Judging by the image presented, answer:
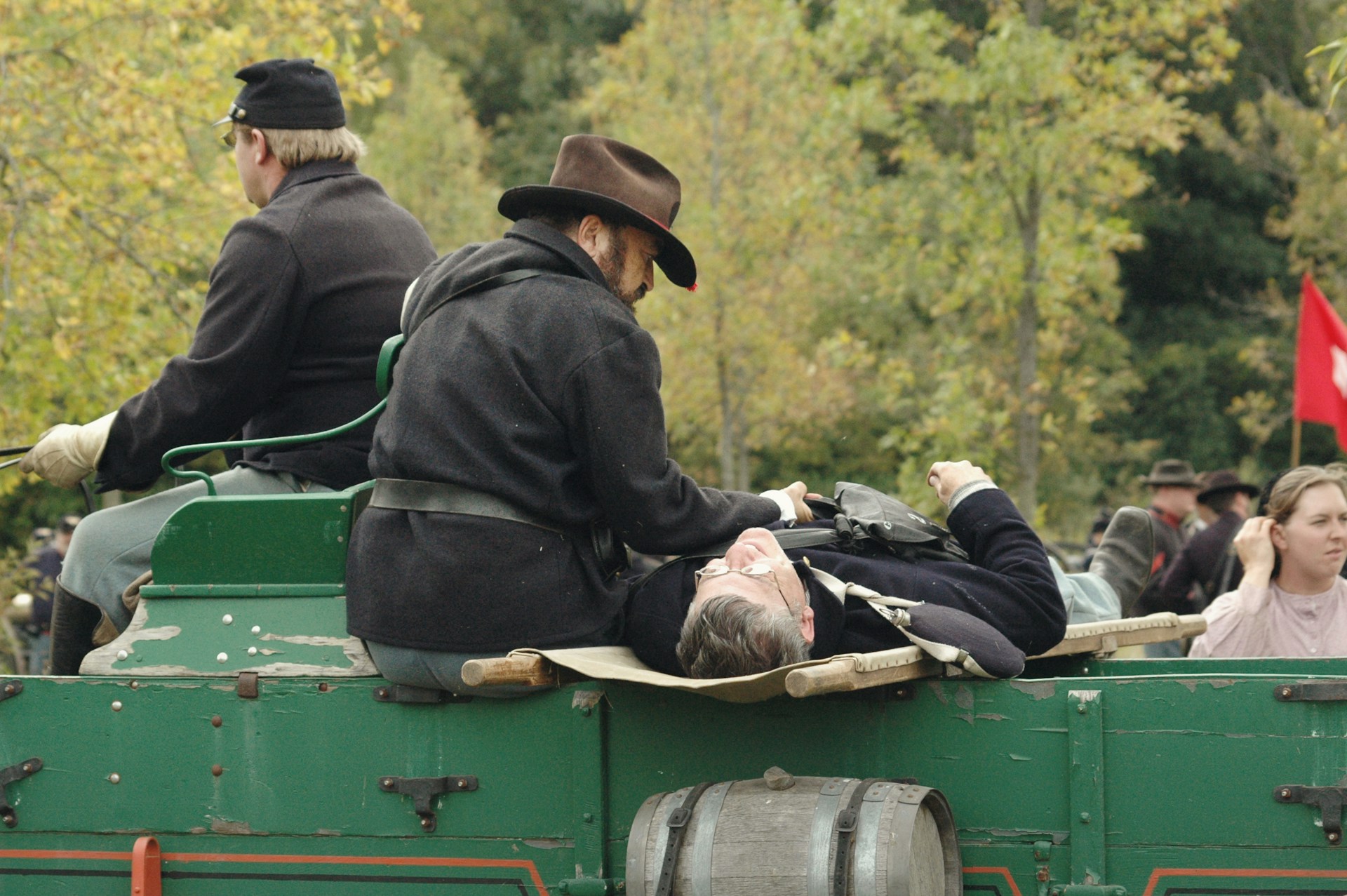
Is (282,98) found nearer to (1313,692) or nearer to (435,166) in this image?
(1313,692)

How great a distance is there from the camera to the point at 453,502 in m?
3.48

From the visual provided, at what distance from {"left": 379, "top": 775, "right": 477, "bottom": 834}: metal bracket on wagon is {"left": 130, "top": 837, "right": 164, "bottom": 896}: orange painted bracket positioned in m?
0.62

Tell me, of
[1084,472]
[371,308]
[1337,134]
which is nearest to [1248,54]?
[1084,472]

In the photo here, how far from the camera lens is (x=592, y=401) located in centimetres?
344

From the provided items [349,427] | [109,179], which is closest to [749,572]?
[349,427]

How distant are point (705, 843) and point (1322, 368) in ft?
20.8

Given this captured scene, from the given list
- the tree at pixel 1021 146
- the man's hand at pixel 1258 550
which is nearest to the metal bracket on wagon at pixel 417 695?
the man's hand at pixel 1258 550

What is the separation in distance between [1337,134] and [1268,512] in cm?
1483

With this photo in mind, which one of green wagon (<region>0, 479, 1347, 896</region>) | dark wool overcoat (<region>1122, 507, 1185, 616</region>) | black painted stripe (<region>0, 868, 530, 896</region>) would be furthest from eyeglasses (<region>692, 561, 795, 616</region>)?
dark wool overcoat (<region>1122, 507, 1185, 616</region>)

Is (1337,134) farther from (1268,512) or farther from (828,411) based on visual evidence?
(1268,512)

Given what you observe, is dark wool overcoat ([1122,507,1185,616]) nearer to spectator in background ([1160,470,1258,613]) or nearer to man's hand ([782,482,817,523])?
spectator in background ([1160,470,1258,613])

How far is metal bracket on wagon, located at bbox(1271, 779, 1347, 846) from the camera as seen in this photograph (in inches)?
118

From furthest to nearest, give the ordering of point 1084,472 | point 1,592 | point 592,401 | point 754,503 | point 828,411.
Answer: point 1084,472 → point 828,411 → point 1,592 → point 754,503 → point 592,401

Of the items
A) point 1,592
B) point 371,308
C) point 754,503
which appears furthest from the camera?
point 1,592
